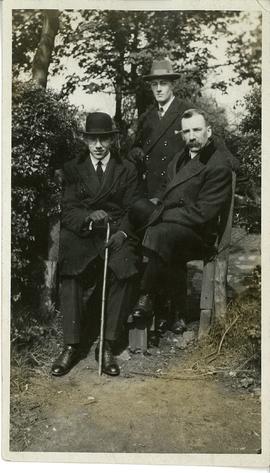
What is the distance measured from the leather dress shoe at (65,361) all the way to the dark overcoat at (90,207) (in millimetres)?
535

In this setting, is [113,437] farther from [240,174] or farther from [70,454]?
[240,174]

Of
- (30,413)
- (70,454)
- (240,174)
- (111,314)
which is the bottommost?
(70,454)

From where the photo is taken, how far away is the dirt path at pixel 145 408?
3.76 metres

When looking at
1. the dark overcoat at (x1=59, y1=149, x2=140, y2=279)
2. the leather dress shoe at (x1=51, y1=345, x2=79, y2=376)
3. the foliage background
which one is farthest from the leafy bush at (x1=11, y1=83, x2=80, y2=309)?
the leather dress shoe at (x1=51, y1=345, x2=79, y2=376)

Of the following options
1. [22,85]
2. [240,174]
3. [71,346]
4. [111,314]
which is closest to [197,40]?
[240,174]

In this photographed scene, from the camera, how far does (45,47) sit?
397 cm

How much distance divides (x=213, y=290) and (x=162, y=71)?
5.24ft

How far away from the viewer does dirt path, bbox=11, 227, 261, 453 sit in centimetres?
376

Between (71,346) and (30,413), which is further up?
(71,346)

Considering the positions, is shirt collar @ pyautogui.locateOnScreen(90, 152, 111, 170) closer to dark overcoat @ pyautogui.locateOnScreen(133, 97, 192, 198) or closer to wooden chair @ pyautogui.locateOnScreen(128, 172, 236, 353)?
dark overcoat @ pyautogui.locateOnScreen(133, 97, 192, 198)

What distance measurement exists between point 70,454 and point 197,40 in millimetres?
3020

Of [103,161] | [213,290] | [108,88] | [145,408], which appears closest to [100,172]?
[103,161]
